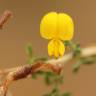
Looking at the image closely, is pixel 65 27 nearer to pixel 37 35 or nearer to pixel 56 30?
pixel 56 30

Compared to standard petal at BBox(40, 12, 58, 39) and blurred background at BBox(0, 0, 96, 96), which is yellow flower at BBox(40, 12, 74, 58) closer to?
standard petal at BBox(40, 12, 58, 39)

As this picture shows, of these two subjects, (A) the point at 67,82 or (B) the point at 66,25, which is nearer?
(B) the point at 66,25

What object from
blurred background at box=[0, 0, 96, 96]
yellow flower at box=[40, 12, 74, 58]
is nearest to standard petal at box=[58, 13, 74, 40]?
yellow flower at box=[40, 12, 74, 58]

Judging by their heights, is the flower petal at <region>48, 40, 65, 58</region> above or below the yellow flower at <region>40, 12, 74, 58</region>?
below

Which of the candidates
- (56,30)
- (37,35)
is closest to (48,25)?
(56,30)

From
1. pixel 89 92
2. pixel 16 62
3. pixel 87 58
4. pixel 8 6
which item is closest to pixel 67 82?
pixel 89 92

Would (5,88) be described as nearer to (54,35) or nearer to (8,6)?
(54,35)
